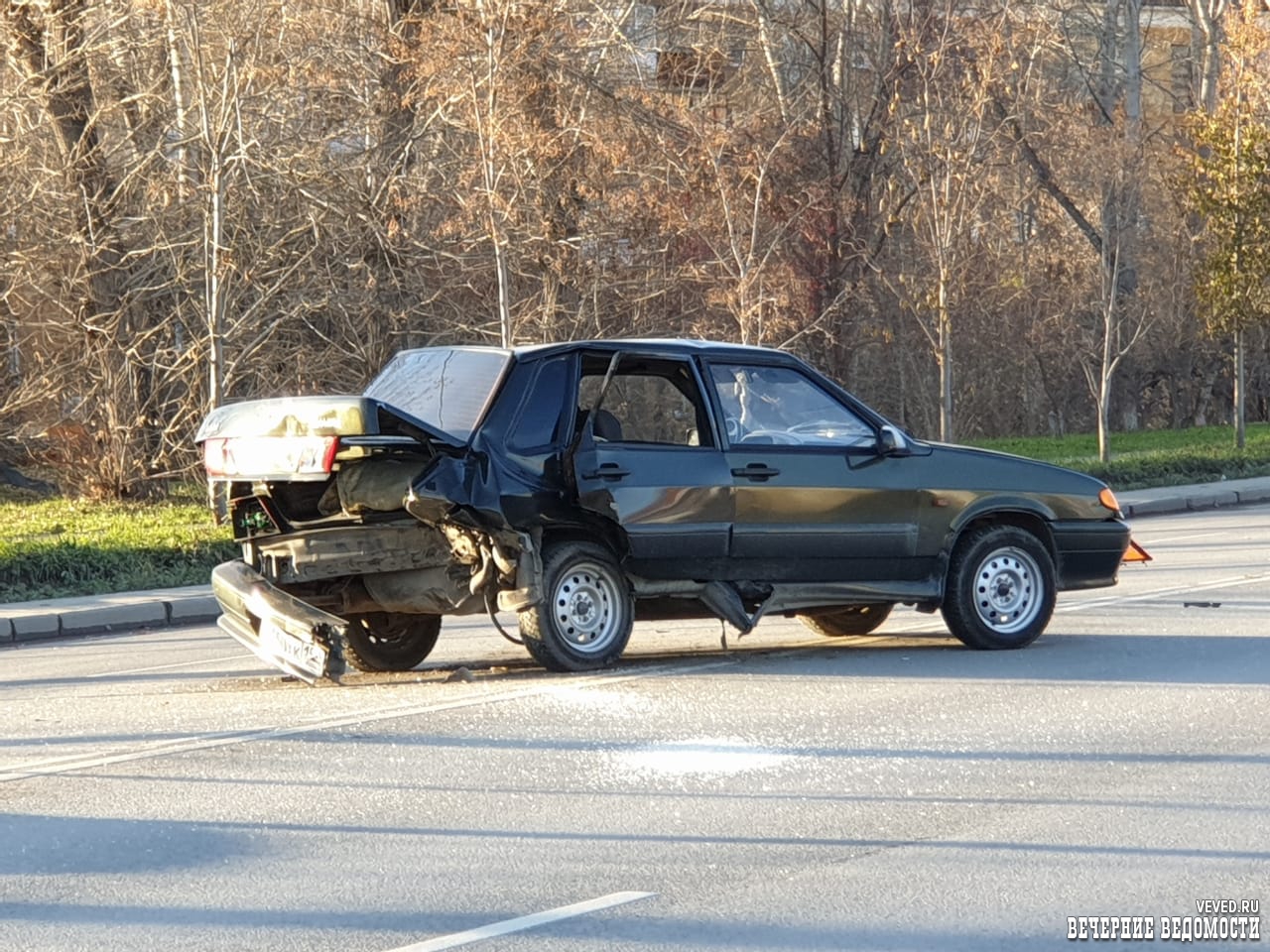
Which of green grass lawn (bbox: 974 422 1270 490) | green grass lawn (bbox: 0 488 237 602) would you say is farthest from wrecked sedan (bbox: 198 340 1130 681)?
green grass lawn (bbox: 974 422 1270 490)

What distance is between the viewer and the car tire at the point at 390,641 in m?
10.4

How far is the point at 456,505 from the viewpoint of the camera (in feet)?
30.1

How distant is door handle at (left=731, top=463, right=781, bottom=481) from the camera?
9.98 m

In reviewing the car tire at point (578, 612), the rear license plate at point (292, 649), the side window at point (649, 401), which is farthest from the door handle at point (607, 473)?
the rear license plate at point (292, 649)

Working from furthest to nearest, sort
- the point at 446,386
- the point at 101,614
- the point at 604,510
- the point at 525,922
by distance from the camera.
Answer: the point at 101,614
the point at 446,386
the point at 604,510
the point at 525,922

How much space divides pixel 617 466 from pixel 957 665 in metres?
2.30

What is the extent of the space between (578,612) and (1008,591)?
2768 millimetres

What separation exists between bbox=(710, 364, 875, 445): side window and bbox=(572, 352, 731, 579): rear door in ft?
0.61

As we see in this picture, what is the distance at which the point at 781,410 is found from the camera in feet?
33.8

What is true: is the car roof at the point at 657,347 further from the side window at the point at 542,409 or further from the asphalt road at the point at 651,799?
the asphalt road at the point at 651,799

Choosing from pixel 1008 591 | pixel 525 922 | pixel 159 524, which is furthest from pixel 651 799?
pixel 159 524

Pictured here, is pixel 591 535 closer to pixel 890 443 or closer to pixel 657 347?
pixel 657 347

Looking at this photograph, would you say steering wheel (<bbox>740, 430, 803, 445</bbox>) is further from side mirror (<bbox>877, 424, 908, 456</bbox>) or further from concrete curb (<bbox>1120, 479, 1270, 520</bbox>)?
concrete curb (<bbox>1120, 479, 1270, 520</bbox>)

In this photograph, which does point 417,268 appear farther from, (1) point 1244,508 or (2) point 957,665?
(2) point 957,665
